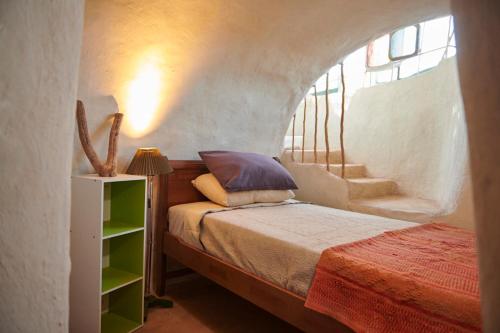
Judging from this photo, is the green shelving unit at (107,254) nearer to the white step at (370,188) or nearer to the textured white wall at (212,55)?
the textured white wall at (212,55)

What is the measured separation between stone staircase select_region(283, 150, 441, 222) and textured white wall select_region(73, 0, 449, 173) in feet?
3.26

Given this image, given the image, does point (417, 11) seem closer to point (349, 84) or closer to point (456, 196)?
point (456, 196)

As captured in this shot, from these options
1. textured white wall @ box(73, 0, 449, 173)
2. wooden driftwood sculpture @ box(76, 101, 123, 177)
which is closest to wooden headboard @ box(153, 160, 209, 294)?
textured white wall @ box(73, 0, 449, 173)

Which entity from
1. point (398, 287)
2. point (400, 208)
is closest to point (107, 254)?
point (398, 287)

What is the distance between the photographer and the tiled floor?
1905mm

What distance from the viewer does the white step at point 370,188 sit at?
2.92 m

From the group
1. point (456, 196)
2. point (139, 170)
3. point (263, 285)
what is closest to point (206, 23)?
point (139, 170)

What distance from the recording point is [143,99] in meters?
2.17

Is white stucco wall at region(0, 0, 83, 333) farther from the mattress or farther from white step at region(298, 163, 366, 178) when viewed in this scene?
white step at region(298, 163, 366, 178)

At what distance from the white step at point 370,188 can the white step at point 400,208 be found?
71 mm

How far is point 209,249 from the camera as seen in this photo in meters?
1.88

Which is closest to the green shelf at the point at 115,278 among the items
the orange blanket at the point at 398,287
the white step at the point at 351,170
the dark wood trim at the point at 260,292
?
the dark wood trim at the point at 260,292

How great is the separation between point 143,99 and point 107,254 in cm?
108

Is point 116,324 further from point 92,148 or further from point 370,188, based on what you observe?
point 370,188
